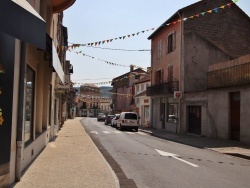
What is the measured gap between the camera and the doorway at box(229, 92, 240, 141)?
19.4 metres

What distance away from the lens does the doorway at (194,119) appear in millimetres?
24484

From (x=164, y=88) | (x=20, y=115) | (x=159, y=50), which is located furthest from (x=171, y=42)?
(x=20, y=115)

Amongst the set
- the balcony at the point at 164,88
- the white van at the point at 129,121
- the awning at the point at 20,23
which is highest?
the balcony at the point at 164,88

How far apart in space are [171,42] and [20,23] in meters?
26.3

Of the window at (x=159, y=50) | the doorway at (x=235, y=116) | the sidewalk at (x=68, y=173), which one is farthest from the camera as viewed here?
the window at (x=159, y=50)

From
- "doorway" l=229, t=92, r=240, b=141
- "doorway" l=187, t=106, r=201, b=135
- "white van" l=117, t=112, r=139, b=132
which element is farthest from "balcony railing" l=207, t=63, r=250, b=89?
"white van" l=117, t=112, r=139, b=132

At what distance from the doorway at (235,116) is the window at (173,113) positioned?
Result: 808 cm

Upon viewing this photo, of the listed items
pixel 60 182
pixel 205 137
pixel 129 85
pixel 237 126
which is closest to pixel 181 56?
pixel 205 137

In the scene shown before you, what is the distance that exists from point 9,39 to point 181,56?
2265cm

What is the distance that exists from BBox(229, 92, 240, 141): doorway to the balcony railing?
80cm

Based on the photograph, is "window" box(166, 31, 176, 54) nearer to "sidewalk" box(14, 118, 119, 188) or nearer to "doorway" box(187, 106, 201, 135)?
"doorway" box(187, 106, 201, 135)

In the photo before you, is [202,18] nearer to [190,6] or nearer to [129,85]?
[190,6]

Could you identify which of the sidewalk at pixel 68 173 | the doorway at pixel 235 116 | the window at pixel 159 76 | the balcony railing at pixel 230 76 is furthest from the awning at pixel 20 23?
the window at pixel 159 76

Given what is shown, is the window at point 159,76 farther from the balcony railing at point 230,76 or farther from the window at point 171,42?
the balcony railing at point 230,76
